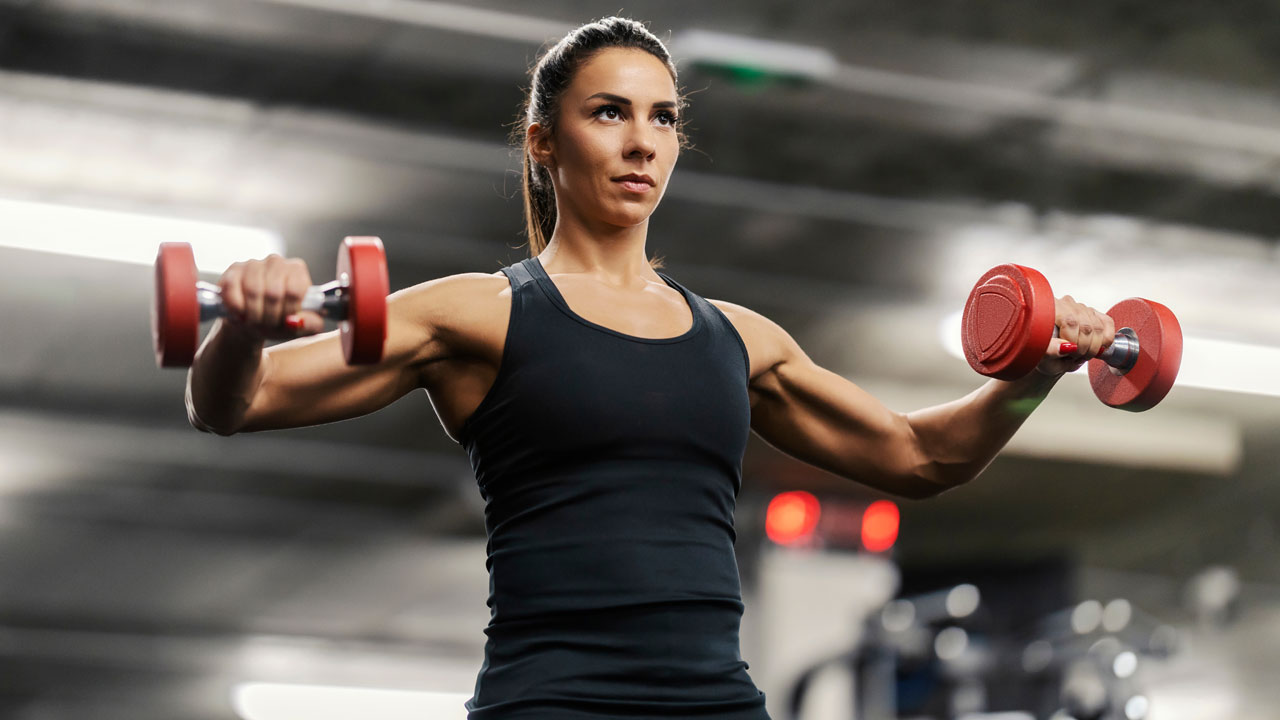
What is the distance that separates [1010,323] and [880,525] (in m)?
6.00

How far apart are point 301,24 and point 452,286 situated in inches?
115

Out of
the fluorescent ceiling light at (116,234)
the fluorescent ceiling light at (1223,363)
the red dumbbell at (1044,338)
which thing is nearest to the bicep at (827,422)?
the red dumbbell at (1044,338)

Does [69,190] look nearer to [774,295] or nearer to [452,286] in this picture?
[774,295]

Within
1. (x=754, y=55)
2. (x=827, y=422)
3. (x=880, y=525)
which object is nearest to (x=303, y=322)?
(x=827, y=422)

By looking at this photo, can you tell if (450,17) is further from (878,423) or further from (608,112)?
(878,423)

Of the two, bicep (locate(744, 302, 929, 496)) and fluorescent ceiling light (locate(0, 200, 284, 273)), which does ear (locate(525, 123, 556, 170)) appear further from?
fluorescent ceiling light (locate(0, 200, 284, 273))

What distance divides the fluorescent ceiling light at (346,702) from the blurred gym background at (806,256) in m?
3.53

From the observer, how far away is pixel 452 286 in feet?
5.27

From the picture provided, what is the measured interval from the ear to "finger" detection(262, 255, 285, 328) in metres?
0.53

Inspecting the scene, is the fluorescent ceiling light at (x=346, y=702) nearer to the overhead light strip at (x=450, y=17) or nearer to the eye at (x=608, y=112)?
the overhead light strip at (x=450, y=17)

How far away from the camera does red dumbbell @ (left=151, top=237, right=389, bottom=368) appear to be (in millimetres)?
1396

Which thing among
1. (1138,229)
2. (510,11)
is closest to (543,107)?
(510,11)

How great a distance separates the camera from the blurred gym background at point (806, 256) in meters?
4.42

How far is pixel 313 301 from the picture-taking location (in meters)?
1.40
